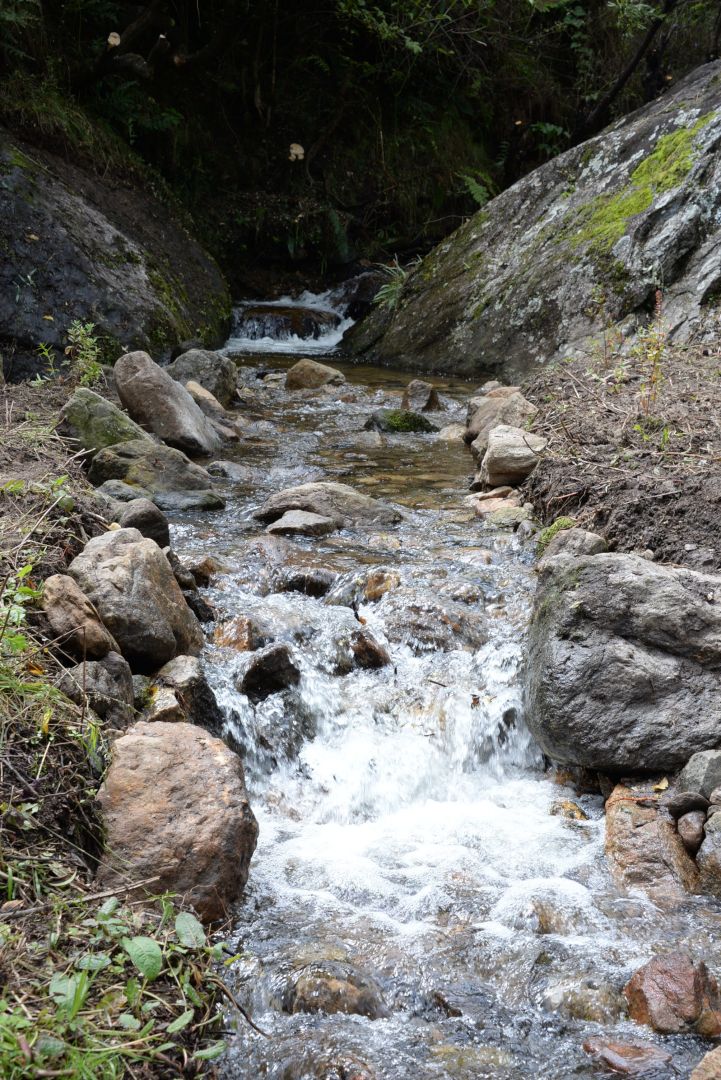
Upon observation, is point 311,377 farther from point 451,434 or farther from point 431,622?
point 431,622

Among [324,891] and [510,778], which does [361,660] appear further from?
[324,891]

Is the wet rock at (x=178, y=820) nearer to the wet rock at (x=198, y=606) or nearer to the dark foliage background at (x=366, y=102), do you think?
the wet rock at (x=198, y=606)

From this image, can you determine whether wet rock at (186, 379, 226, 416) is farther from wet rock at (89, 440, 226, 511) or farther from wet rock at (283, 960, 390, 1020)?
wet rock at (283, 960, 390, 1020)

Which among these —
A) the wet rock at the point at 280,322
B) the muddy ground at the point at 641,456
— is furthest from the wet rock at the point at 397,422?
the wet rock at the point at 280,322

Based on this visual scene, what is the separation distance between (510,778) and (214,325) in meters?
8.03

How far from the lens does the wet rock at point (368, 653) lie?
4.11 meters

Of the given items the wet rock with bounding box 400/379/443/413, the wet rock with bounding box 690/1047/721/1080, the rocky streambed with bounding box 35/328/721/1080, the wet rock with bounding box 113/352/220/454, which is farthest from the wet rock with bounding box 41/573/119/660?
the wet rock with bounding box 400/379/443/413

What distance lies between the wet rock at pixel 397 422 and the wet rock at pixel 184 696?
14.5ft

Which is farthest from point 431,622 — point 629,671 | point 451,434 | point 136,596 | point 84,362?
point 84,362

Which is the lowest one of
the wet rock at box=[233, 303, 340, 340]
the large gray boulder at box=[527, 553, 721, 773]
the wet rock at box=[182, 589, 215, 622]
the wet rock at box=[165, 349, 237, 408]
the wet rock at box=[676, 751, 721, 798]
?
the wet rock at box=[676, 751, 721, 798]

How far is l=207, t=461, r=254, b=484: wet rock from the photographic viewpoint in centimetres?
632

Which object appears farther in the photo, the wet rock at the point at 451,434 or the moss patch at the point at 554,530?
the wet rock at the point at 451,434

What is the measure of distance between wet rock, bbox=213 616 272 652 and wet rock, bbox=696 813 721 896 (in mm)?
2091

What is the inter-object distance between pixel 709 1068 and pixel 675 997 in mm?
302
